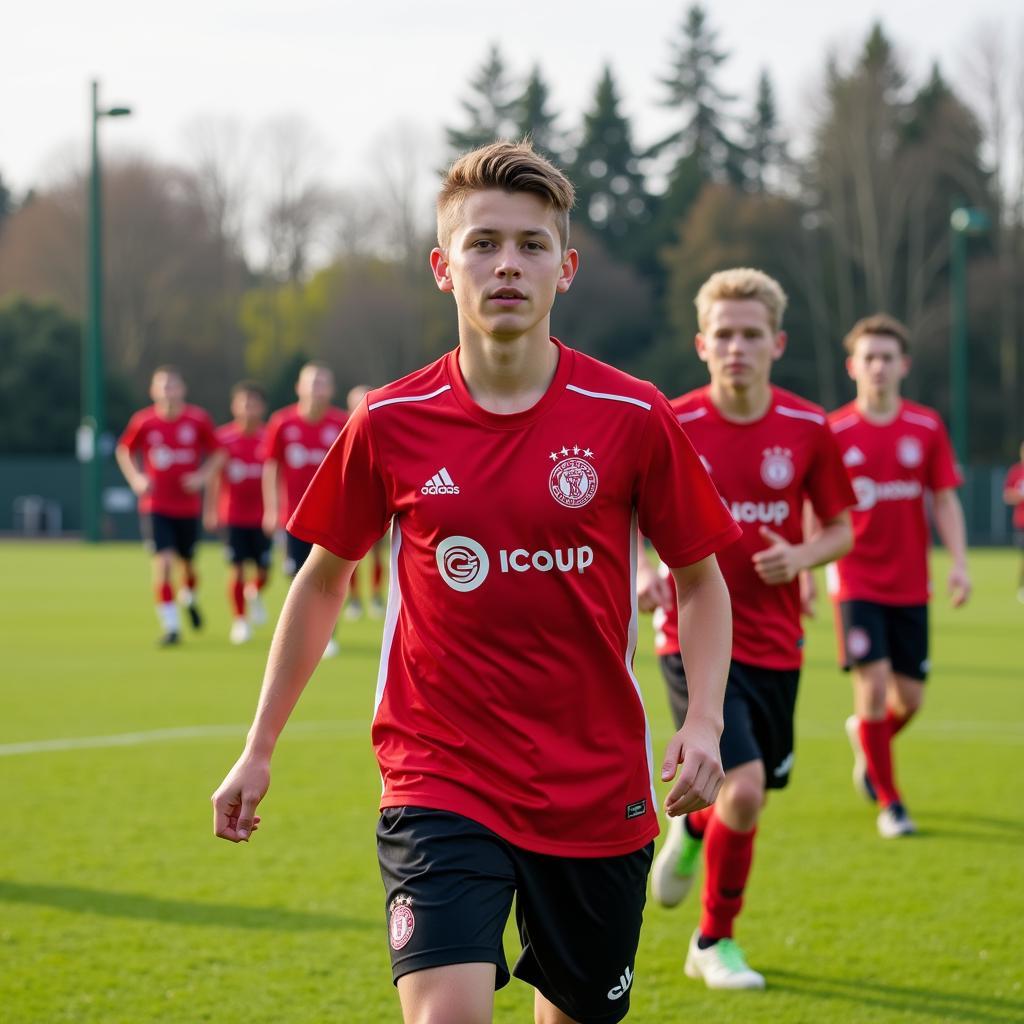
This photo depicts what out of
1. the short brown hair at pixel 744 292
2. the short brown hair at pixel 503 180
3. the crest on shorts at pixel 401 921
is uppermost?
the short brown hair at pixel 744 292

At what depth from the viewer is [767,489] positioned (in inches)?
221

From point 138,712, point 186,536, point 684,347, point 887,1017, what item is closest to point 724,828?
point 887,1017

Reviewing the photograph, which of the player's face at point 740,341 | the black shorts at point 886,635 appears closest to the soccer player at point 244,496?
the black shorts at point 886,635

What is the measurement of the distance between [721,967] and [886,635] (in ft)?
10.6

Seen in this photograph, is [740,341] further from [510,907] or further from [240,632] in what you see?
[240,632]

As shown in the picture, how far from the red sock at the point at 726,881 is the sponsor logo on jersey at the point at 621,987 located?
1841 millimetres

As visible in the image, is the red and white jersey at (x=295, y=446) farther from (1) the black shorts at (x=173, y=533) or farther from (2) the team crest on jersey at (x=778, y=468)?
(2) the team crest on jersey at (x=778, y=468)

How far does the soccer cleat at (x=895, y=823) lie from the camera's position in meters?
7.23

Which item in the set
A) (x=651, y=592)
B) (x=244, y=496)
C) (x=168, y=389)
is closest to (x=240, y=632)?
(x=244, y=496)

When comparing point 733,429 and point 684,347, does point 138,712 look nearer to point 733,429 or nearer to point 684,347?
point 733,429

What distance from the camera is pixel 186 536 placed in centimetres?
1559

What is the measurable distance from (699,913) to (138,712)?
5865 mm

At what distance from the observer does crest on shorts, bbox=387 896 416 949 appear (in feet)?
10.3

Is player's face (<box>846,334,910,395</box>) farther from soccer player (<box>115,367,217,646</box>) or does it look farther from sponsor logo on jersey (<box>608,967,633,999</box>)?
soccer player (<box>115,367,217,646</box>)
